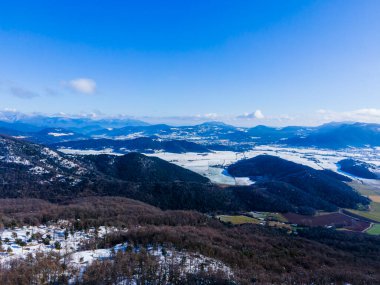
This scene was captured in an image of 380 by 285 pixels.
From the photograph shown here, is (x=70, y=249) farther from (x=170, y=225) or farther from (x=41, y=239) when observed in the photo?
(x=170, y=225)

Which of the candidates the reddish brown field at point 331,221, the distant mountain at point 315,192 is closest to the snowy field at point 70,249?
the reddish brown field at point 331,221

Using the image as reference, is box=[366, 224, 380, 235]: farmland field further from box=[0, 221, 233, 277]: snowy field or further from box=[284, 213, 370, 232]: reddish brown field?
box=[0, 221, 233, 277]: snowy field

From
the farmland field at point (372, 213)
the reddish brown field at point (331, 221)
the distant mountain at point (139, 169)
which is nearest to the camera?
the reddish brown field at point (331, 221)

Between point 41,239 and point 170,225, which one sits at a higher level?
point 41,239

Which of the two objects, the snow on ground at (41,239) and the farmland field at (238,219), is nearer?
the snow on ground at (41,239)

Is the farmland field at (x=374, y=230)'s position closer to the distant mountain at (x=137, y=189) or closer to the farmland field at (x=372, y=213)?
the farmland field at (x=372, y=213)

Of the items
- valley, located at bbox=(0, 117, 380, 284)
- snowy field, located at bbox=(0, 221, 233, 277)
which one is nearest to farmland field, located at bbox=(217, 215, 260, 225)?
valley, located at bbox=(0, 117, 380, 284)

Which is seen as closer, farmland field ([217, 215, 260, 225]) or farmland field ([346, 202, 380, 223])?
farmland field ([217, 215, 260, 225])

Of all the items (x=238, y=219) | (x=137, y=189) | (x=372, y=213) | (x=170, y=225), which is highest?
(x=170, y=225)

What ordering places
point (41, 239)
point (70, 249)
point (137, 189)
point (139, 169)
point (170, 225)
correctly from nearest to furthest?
1. point (70, 249)
2. point (41, 239)
3. point (170, 225)
4. point (137, 189)
5. point (139, 169)

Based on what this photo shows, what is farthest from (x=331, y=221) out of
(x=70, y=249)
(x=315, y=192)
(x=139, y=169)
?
(x=139, y=169)
